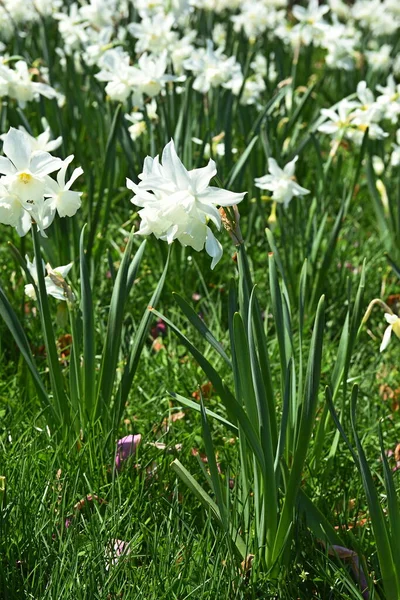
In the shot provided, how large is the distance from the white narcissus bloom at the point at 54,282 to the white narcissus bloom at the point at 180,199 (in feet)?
1.31

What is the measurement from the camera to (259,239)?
322cm

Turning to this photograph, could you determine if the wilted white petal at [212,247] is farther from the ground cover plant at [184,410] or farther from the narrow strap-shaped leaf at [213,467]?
the narrow strap-shaped leaf at [213,467]

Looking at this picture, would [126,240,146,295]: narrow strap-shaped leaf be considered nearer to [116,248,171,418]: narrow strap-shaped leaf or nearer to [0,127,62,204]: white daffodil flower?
[116,248,171,418]: narrow strap-shaped leaf

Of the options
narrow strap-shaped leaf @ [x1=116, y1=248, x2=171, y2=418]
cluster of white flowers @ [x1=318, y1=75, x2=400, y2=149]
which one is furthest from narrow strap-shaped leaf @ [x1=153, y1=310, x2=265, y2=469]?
cluster of white flowers @ [x1=318, y1=75, x2=400, y2=149]

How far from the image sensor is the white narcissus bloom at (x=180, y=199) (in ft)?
4.52

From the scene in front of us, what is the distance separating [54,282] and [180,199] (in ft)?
1.76

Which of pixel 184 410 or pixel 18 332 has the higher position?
pixel 18 332

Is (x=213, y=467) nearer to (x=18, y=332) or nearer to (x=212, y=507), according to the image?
(x=212, y=507)

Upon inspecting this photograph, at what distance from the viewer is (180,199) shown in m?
1.37

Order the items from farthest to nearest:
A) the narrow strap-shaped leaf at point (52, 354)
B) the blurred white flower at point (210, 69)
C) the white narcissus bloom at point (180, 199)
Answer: the blurred white flower at point (210, 69) → the narrow strap-shaped leaf at point (52, 354) → the white narcissus bloom at point (180, 199)

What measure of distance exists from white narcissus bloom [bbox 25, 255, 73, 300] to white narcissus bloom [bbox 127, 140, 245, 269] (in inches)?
15.7

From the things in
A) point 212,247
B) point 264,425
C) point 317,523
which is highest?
point 212,247

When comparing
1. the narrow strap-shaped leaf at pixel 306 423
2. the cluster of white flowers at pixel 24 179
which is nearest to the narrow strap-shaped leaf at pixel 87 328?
the cluster of white flowers at pixel 24 179

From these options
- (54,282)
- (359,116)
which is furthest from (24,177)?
(359,116)
